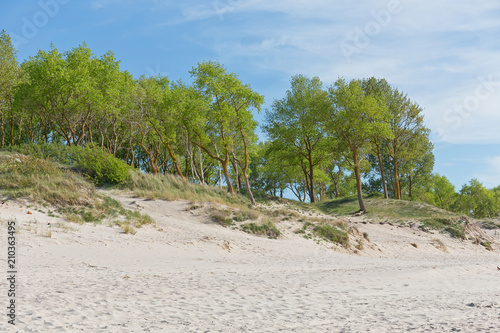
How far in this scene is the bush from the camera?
2466 centimetres

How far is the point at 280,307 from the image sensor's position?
6.30m

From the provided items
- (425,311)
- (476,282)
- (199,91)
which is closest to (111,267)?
(425,311)

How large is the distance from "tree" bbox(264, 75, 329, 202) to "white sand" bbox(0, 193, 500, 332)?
2754cm

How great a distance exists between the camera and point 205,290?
7332 millimetres

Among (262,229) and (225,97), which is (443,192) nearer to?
(225,97)

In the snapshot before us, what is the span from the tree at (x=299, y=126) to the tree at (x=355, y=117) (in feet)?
14.8

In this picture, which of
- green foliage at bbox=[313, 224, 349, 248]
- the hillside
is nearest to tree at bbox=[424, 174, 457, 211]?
the hillside

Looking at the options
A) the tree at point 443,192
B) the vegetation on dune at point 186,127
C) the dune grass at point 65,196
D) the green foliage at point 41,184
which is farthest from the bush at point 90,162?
the tree at point 443,192

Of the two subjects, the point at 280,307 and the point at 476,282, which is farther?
the point at 476,282

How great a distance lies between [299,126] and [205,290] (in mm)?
36288

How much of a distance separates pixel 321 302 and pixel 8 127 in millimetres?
53667

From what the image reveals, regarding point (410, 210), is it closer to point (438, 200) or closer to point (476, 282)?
point (476, 282)

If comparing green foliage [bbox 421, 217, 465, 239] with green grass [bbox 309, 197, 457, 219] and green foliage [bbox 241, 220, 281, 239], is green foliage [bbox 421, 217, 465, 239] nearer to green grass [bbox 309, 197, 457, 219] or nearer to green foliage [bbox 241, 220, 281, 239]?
green grass [bbox 309, 197, 457, 219]

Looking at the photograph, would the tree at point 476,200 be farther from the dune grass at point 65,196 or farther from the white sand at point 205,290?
the dune grass at point 65,196
